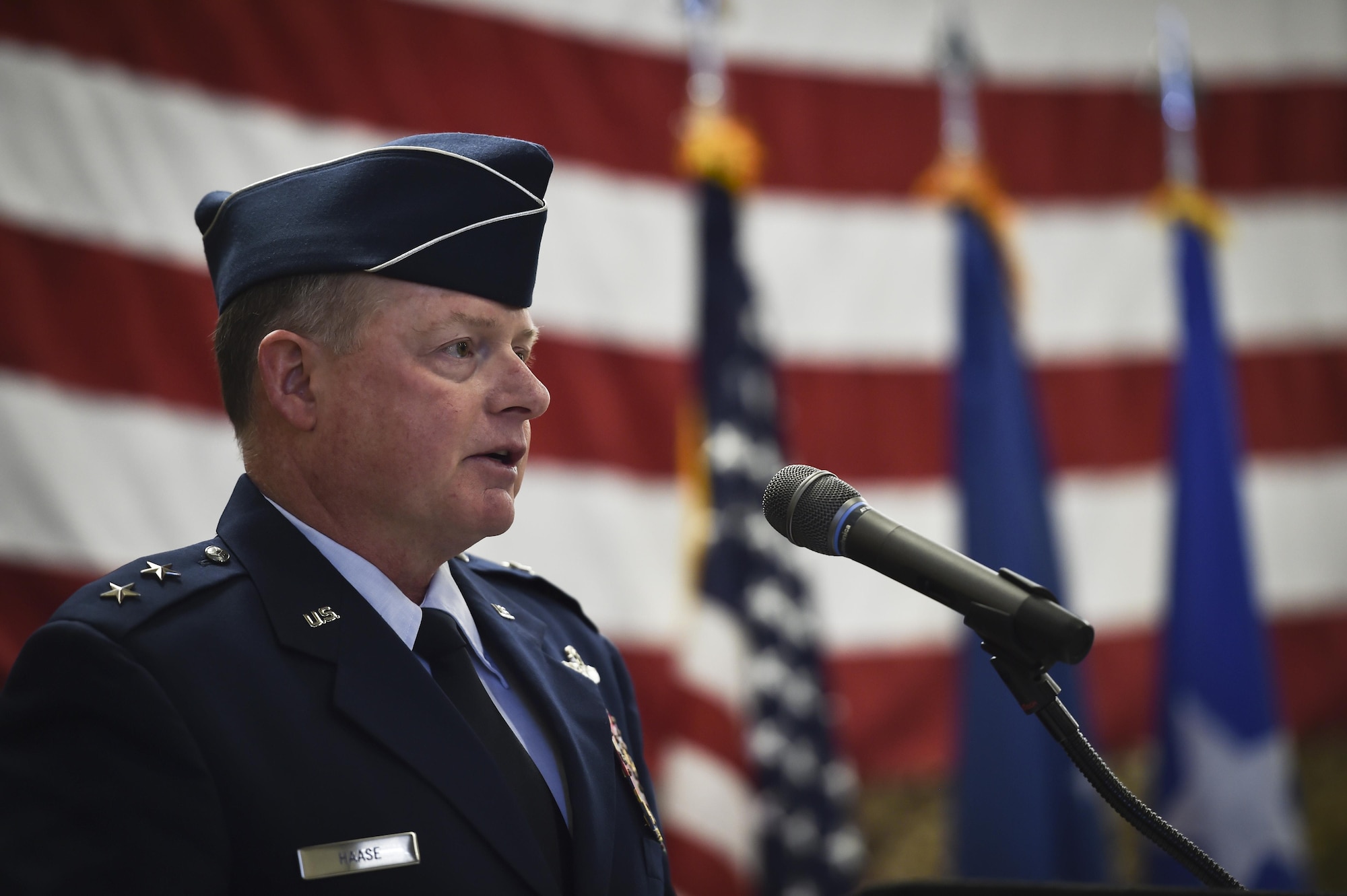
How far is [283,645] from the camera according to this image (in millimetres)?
853

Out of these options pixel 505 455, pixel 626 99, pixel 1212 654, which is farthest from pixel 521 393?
pixel 1212 654

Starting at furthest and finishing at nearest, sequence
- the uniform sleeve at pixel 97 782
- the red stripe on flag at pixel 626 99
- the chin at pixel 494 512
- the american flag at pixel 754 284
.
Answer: the red stripe on flag at pixel 626 99, the american flag at pixel 754 284, the chin at pixel 494 512, the uniform sleeve at pixel 97 782

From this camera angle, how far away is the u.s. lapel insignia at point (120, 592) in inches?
32.1

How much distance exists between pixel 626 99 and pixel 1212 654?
217cm

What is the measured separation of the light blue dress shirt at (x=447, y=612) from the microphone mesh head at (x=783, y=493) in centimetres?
27

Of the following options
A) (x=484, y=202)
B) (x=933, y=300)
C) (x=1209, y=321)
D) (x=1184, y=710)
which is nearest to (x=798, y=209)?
(x=933, y=300)

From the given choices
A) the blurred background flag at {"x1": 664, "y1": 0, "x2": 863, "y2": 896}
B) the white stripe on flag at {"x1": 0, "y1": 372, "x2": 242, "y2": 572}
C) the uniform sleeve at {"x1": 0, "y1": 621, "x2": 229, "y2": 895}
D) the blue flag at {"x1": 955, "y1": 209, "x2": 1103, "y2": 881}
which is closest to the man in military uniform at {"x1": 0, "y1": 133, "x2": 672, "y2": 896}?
the uniform sleeve at {"x1": 0, "y1": 621, "x2": 229, "y2": 895}

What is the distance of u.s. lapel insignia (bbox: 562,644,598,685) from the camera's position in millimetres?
1064

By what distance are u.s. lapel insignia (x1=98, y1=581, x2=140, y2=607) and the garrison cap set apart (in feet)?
0.86

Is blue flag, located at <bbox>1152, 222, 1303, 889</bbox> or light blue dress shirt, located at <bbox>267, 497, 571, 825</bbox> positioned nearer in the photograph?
light blue dress shirt, located at <bbox>267, 497, 571, 825</bbox>

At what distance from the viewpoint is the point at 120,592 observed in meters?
0.82

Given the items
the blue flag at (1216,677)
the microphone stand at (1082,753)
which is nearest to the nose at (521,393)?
the microphone stand at (1082,753)

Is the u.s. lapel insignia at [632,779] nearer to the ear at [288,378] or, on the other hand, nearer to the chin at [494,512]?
the chin at [494,512]

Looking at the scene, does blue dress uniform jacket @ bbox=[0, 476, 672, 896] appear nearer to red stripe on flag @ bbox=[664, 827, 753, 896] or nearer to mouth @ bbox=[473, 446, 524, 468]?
mouth @ bbox=[473, 446, 524, 468]
